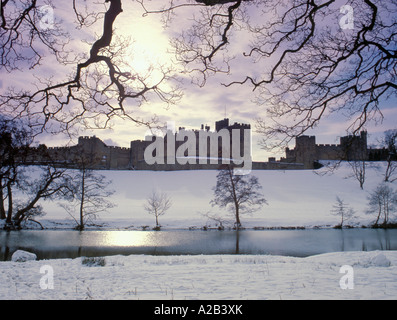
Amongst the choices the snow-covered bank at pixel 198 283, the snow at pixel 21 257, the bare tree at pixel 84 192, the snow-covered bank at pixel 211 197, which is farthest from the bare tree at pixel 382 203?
the snow at pixel 21 257

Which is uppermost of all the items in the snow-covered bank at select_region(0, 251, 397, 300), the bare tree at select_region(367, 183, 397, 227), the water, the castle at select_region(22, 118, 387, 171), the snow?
the castle at select_region(22, 118, 387, 171)

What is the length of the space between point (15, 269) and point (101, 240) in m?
13.3

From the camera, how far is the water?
1720 centimetres

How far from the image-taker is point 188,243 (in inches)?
795

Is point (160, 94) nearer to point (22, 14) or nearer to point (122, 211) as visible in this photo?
point (22, 14)

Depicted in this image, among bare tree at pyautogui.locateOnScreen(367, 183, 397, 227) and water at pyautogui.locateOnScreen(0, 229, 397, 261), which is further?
bare tree at pyautogui.locateOnScreen(367, 183, 397, 227)

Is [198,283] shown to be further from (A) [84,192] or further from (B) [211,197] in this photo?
(B) [211,197]

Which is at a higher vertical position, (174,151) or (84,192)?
(174,151)

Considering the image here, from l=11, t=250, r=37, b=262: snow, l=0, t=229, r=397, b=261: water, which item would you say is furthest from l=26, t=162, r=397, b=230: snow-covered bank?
l=11, t=250, r=37, b=262: snow

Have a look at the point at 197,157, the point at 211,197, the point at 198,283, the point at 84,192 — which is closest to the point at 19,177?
the point at 84,192

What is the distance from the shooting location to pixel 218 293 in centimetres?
540

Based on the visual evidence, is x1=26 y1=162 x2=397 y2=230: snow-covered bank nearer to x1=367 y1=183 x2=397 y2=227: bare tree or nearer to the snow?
x1=367 y1=183 x2=397 y2=227: bare tree

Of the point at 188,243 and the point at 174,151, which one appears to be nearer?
the point at 188,243

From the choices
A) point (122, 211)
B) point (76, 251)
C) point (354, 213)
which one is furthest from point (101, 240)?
point (354, 213)
